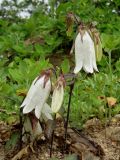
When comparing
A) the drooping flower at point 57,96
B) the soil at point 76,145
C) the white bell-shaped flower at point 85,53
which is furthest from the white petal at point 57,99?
the soil at point 76,145

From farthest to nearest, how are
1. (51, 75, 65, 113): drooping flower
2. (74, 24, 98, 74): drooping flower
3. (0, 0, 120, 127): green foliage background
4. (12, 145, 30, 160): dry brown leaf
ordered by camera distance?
(0, 0, 120, 127): green foliage background, (12, 145, 30, 160): dry brown leaf, (74, 24, 98, 74): drooping flower, (51, 75, 65, 113): drooping flower

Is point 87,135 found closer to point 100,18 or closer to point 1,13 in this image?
point 100,18

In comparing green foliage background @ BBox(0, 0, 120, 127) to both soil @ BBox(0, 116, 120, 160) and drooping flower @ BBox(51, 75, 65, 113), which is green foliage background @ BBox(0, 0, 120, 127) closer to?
soil @ BBox(0, 116, 120, 160)

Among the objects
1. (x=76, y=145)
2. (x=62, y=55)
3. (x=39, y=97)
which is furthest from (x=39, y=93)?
(x=62, y=55)

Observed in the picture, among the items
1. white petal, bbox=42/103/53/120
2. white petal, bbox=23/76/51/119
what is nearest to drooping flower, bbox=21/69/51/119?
white petal, bbox=23/76/51/119

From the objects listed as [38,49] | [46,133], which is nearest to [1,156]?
[46,133]

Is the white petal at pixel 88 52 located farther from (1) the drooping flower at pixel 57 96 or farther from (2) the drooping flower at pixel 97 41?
(1) the drooping flower at pixel 57 96
